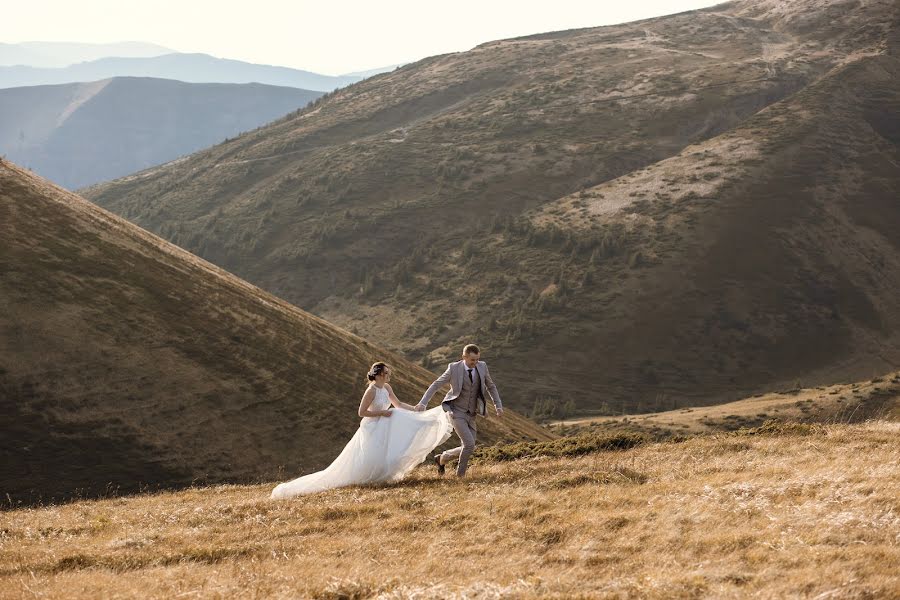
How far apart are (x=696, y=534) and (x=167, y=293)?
116 feet

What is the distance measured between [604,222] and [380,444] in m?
110

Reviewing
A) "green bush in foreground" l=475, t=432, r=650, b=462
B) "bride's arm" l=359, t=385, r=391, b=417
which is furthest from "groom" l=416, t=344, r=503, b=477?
"green bush in foreground" l=475, t=432, r=650, b=462

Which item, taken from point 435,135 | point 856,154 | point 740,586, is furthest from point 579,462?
point 435,135

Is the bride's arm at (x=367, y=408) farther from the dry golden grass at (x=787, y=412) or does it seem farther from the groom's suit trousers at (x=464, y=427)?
the dry golden grass at (x=787, y=412)

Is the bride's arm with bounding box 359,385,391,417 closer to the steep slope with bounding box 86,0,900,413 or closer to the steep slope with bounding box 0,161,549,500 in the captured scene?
the steep slope with bounding box 0,161,549,500

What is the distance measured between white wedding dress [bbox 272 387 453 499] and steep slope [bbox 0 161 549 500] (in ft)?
39.6

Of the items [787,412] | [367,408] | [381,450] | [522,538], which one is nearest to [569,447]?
[381,450]

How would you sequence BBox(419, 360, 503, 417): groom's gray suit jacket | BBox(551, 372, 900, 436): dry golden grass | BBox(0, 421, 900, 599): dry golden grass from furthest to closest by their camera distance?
1. BBox(551, 372, 900, 436): dry golden grass
2. BBox(419, 360, 503, 417): groom's gray suit jacket
3. BBox(0, 421, 900, 599): dry golden grass

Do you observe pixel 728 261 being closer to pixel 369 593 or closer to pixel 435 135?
pixel 435 135

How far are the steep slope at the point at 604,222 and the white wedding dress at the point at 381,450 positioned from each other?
245 ft

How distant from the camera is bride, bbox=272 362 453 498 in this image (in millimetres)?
17828

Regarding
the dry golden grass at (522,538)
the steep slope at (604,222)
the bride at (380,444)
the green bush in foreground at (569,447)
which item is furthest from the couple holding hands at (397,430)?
the steep slope at (604,222)

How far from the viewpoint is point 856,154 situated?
13588cm

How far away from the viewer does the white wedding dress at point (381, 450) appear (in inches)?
702
